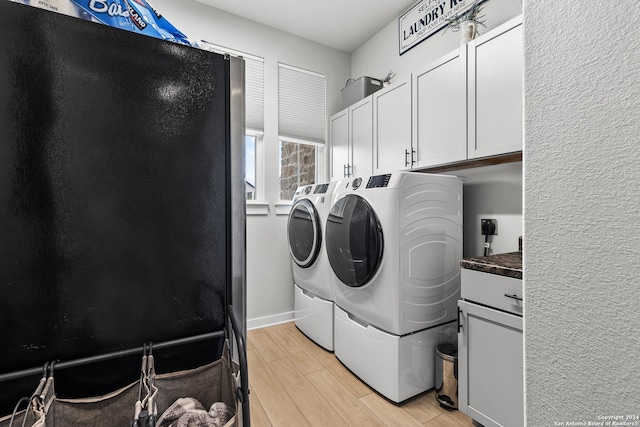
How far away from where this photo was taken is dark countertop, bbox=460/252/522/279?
1296 millimetres

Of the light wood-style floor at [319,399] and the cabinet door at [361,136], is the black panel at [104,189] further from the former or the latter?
the cabinet door at [361,136]

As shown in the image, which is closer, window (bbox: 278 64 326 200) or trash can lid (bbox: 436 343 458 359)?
trash can lid (bbox: 436 343 458 359)

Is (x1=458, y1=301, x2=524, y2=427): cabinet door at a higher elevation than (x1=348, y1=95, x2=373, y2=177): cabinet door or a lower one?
lower

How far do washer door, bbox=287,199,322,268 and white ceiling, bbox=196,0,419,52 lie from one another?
1.71m

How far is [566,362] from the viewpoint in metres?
0.50

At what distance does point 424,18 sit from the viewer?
2.46 meters

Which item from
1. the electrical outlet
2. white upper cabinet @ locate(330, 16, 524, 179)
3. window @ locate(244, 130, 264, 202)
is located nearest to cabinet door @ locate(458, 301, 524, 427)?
the electrical outlet

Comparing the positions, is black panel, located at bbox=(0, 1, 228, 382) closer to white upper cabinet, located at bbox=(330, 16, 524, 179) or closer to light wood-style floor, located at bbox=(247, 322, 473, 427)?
light wood-style floor, located at bbox=(247, 322, 473, 427)

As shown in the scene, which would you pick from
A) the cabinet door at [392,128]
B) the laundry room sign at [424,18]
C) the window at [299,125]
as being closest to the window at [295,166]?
the window at [299,125]

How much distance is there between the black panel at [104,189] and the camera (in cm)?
64

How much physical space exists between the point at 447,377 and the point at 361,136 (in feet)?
6.56

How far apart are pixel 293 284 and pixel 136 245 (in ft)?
7.95

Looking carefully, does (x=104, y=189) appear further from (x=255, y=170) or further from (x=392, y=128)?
(x=255, y=170)

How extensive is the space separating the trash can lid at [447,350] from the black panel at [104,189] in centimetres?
145
